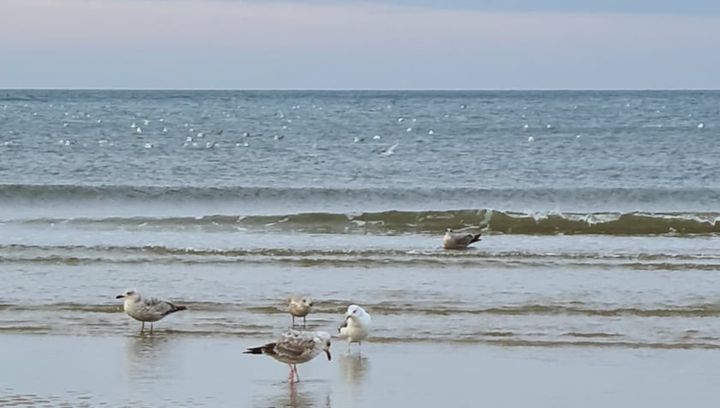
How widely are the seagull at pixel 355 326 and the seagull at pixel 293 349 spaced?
1.09 meters

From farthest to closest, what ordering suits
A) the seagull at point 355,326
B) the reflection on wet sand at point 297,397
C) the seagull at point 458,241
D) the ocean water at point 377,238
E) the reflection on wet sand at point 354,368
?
the seagull at point 458,241 < the ocean water at point 377,238 < the seagull at point 355,326 < the reflection on wet sand at point 354,368 < the reflection on wet sand at point 297,397

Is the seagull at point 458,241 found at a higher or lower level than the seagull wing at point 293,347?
lower

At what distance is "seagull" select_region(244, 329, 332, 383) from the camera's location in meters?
11.7

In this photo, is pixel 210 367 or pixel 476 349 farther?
pixel 476 349

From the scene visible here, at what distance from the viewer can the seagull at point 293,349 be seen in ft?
38.4

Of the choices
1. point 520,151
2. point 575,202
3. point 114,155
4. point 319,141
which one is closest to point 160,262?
point 575,202

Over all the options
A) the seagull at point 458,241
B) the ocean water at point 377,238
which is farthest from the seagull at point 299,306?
the seagull at point 458,241

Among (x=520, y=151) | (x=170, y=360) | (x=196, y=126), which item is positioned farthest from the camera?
(x=196, y=126)

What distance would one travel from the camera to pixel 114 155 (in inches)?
1779

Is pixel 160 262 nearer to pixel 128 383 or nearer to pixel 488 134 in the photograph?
pixel 128 383

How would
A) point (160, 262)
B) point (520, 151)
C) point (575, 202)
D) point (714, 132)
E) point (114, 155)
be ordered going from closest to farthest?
1. point (160, 262)
2. point (575, 202)
3. point (114, 155)
4. point (520, 151)
5. point (714, 132)

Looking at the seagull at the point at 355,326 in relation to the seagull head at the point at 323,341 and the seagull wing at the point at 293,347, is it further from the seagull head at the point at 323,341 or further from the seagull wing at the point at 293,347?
the seagull wing at the point at 293,347

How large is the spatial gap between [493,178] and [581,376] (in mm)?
24897

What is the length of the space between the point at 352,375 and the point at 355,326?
3.70 ft
